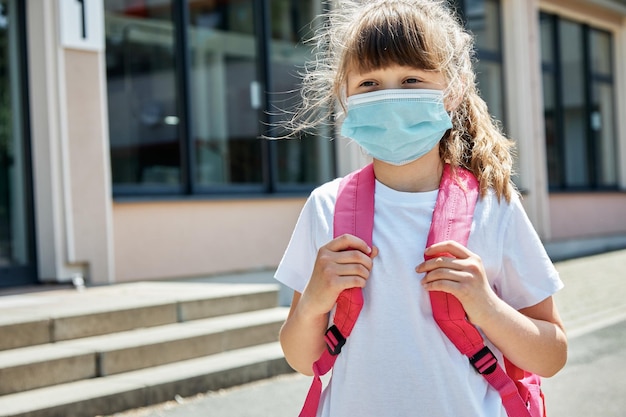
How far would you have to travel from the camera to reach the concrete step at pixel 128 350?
14.8ft

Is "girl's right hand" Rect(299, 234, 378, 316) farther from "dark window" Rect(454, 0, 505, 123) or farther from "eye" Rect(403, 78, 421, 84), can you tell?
"dark window" Rect(454, 0, 505, 123)

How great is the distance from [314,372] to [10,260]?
19.8ft

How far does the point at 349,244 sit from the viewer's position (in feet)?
4.86

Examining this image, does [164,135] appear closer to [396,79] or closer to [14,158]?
[14,158]

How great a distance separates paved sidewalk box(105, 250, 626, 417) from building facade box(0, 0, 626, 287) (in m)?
1.97

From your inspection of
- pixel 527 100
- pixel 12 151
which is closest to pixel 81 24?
pixel 12 151

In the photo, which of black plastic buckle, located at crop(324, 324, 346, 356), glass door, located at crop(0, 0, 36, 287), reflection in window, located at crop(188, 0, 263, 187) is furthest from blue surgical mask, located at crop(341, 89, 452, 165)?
reflection in window, located at crop(188, 0, 263, 187)

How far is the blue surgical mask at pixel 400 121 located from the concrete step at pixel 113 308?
146 inches

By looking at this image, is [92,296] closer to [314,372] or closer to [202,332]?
[202,332]

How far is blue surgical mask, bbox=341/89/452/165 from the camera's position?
5.31ft

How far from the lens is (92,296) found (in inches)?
238

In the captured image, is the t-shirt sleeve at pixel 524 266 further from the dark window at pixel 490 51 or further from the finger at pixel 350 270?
the dark window at pixel 490 51

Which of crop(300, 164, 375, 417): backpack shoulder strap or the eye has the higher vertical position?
the eye

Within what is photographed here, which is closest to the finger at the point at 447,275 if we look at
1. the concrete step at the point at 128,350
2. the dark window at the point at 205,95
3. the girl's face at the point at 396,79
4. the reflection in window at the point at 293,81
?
the girl's face at the point at 396,79
